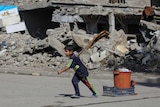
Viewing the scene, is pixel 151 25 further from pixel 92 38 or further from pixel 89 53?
pixel 89 53

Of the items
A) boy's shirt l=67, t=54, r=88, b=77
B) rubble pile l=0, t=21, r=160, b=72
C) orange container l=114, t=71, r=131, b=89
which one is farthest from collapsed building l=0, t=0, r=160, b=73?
boy's shirt l=67, t=54, r=88, b=77

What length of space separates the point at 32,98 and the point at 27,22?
19883 mm

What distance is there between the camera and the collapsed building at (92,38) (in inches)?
833

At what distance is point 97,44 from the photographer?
22531mm

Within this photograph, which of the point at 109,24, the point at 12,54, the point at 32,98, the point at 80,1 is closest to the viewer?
the point at 32,98

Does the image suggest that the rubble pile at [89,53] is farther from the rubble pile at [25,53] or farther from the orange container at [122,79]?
the orange container at [122,79]

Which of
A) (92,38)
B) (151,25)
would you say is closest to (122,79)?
(151,25)

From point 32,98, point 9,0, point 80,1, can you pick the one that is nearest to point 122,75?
point 32,98

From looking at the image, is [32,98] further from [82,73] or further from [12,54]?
[12,54]

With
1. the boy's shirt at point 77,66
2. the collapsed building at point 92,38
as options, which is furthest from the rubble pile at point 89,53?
the boy's shirt at point 77,66

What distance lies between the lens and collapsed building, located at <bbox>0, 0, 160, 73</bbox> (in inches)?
833

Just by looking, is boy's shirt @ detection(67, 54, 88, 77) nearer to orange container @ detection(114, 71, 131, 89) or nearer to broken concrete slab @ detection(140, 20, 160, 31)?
orange container @ detection(114, 71, 131, 89)

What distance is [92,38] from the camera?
23.1 m

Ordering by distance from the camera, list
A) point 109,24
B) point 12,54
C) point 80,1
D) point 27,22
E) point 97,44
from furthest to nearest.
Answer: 1. point 27,22
2. point 80,1
3. point 109,24
4. point 12,54
5. point 97,44
